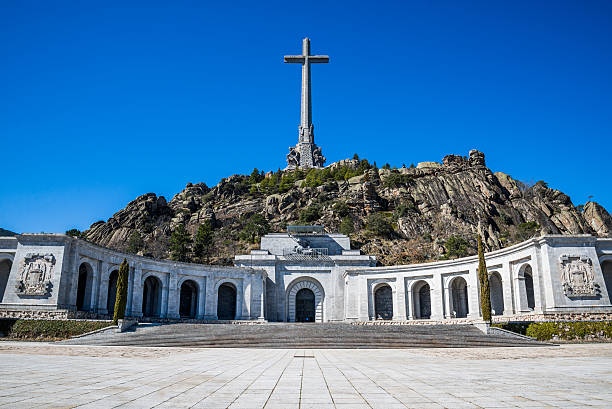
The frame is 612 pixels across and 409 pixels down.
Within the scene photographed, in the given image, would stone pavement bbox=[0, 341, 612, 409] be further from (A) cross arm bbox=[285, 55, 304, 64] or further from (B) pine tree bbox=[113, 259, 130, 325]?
(A) cross arm bbox=[285, 55, 304, 64]

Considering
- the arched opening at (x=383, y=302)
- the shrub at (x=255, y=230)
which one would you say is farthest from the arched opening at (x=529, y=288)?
the shrub at (x=255, y=230)

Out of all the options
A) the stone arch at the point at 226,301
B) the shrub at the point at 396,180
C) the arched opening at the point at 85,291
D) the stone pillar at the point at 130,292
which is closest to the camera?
the arched opening at the point at 85,291

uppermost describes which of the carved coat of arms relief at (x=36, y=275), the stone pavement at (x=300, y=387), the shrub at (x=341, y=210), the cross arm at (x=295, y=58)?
the cross arm at (x=295, y=58)

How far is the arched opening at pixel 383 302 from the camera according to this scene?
43812mm

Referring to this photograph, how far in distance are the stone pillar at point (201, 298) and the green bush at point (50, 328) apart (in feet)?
47.5

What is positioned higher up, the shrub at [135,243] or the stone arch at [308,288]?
the shrub at [135,243]

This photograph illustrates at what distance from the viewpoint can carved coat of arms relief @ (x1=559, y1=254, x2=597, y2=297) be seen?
1164 inches

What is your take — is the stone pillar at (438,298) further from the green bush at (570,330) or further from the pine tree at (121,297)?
the pine tree at (121,297)

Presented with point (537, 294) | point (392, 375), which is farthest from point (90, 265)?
point (537, 294)

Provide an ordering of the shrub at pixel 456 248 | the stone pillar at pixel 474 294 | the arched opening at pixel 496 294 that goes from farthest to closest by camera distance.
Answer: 1. the shrub at pixel 456 248
2. the arched opening at pixel 496 294
3. the stone pillar at pixel 474 294

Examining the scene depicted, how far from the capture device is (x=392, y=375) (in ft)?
34.2

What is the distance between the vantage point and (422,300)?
43.3m

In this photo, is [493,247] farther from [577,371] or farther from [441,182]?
[577,371]

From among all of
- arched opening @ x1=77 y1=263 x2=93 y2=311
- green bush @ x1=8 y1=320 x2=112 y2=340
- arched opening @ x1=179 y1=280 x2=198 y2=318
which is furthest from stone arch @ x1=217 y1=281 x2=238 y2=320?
green bush @ x1=8 y1=320 x2=112 y2=340
